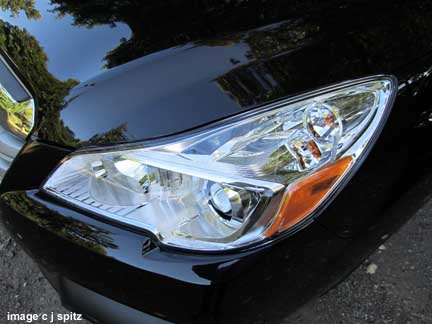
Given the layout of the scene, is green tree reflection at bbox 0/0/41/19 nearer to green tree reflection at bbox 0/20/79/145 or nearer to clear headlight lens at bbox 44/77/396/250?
green tree reflection at bbox 0/20/79/145

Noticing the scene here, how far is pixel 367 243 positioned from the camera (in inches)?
56.0

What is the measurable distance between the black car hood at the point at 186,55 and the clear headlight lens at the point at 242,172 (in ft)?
0.15

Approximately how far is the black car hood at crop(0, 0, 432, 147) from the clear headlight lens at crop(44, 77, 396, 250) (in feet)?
0.15

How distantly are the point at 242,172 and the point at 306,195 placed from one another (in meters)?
0.17

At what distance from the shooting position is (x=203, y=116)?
44.3 inches

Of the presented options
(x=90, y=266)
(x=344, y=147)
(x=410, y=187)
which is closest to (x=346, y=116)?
(x=344, y=147)

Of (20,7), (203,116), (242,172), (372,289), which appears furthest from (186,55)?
(372,289)

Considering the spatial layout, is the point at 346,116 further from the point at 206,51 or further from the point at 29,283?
the point at 29,283

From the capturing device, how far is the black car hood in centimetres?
116

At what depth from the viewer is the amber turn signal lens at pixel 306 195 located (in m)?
1.10

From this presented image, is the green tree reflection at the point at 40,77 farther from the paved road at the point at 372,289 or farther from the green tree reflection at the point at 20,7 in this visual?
the paved road at the point at 372,289

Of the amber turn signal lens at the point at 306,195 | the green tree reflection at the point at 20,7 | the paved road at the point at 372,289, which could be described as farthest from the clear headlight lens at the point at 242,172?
the paved road at the point at 372,289

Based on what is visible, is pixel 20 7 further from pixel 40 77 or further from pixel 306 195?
pixel 306 195

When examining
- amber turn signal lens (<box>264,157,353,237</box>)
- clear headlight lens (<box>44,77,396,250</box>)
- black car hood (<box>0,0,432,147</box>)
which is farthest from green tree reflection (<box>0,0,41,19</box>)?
amber turn signal lens (<box>264,157,353,237</box>)
